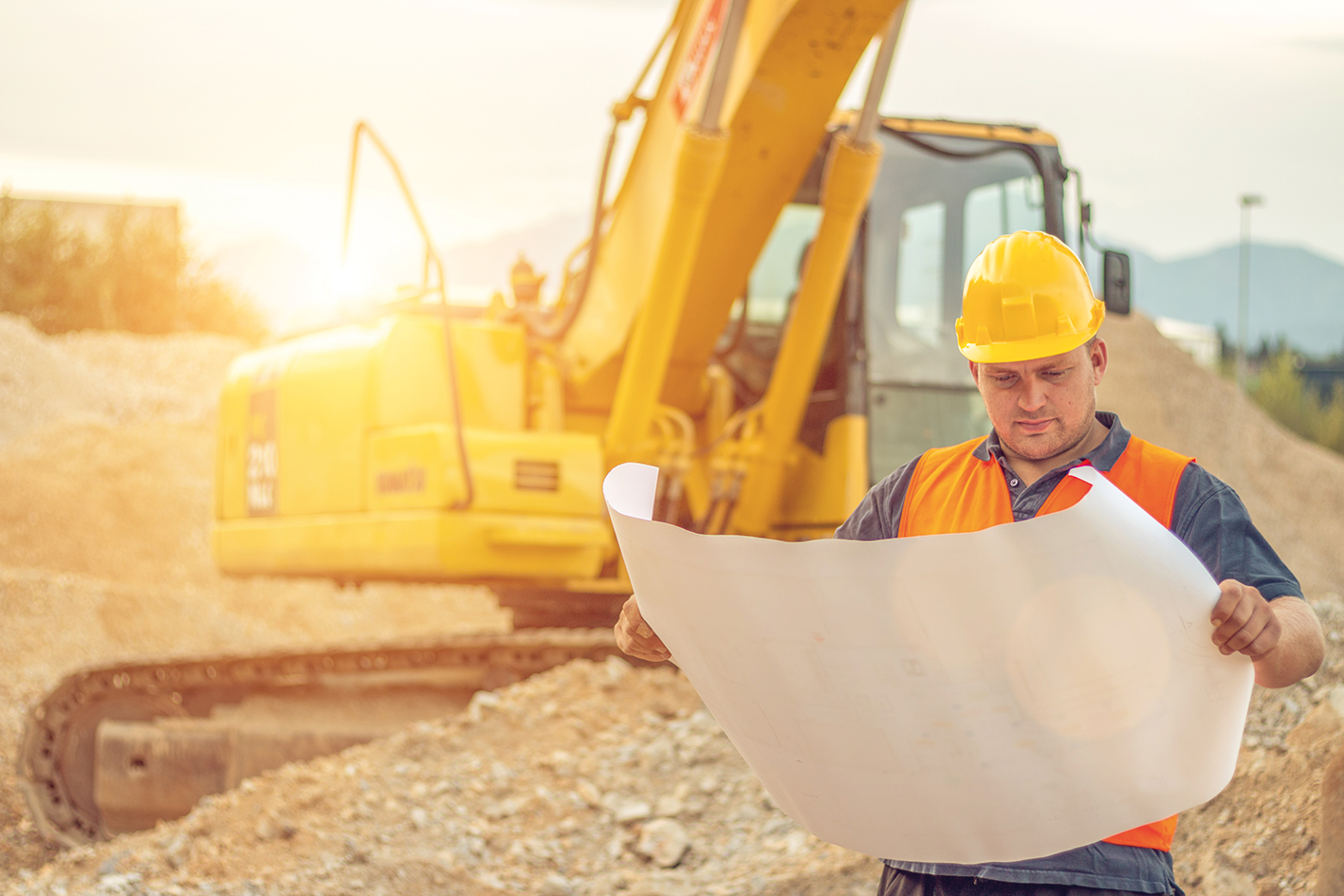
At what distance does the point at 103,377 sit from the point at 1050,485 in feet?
73.4

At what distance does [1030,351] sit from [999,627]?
1.47ft

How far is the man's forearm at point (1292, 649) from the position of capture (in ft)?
4.52

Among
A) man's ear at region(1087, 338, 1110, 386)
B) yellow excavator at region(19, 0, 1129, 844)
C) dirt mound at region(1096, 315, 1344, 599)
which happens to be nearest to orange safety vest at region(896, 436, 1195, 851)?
man's ear at region(1087, 338, 1110, 386)

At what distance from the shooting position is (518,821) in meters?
4.34

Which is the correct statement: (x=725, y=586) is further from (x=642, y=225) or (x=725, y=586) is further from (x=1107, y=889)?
(x=642, y=225)

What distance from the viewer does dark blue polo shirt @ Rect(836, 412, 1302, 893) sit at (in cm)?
149

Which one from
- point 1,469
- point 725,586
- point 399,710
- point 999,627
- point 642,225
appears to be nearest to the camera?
point 999,627

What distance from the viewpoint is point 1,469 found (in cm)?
1462

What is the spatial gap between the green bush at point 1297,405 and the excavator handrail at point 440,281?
1237 inches

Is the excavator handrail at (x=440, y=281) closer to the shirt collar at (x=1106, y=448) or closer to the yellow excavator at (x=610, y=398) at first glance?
the yellow excavator at (x=610, y=398)

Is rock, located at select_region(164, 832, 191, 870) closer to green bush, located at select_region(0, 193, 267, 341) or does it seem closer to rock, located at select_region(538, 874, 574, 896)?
rock, located at select_region(538, 874, 574, 896)

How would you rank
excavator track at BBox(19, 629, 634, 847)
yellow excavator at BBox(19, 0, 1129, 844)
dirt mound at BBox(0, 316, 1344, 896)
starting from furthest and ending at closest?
excavator track at BBox(19, 629, 634, 847), yellow excavator at BBox(19, 0, 1129, 844), dirt mound at BBox(0, 316, 1344, 896)

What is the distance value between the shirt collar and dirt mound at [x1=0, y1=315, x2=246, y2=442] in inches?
753

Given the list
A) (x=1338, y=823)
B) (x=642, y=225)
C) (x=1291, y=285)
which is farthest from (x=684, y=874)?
(x=1291, y=285)
